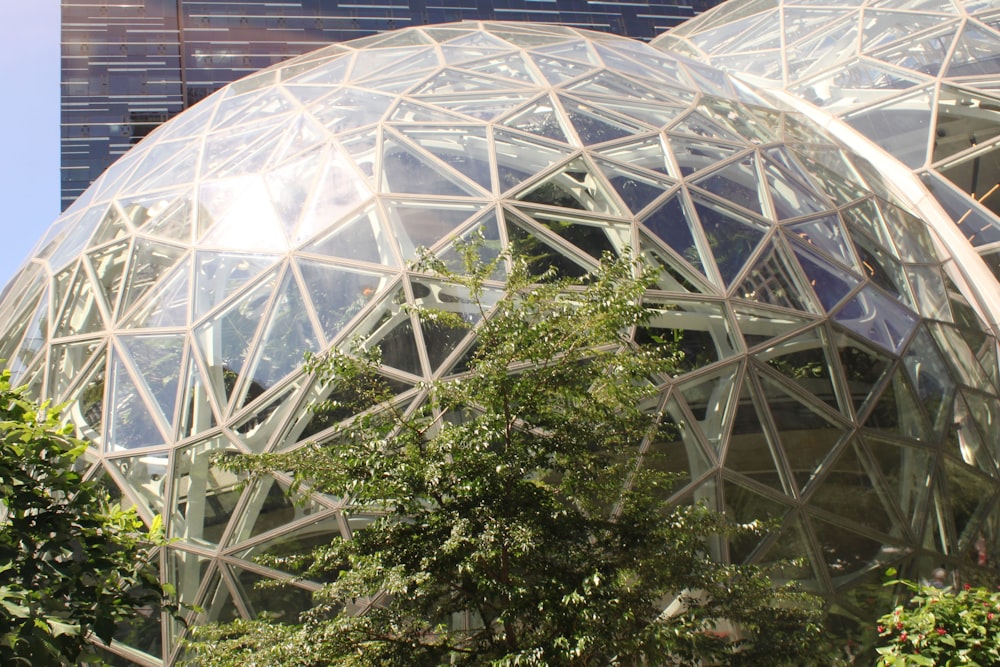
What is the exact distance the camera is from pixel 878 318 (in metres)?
12.2

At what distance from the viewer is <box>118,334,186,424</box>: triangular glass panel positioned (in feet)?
35.9

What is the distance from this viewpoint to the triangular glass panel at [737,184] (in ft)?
42.0

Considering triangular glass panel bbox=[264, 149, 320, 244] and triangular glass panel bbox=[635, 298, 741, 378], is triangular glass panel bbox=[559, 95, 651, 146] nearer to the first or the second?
triangular glass panel bbox=[635, 298, 741, 378]

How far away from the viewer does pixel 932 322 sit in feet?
42.7

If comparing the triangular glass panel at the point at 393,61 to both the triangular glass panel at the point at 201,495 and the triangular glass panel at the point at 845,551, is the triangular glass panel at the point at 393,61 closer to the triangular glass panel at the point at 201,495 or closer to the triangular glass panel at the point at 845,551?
the triangular glass panel at the point at 201,495

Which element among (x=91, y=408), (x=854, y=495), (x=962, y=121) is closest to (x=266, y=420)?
(x=91, y=408)

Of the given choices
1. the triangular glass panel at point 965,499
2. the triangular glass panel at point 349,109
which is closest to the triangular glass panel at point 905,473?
the triangular glass panel at point 965,499

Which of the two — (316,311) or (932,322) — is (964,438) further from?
(316,311)

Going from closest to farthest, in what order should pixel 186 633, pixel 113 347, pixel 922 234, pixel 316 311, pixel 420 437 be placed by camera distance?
pixel 420 437 → pixel 186 633 → pixel 316 311 → pixel 113 347 → pixel 922 234

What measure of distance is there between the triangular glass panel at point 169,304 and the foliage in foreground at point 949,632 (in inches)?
370

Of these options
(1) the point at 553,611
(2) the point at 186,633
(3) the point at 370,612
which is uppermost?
(1) the point at 553,611

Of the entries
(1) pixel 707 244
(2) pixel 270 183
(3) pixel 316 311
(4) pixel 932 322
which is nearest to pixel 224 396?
(3) pixel 316 311

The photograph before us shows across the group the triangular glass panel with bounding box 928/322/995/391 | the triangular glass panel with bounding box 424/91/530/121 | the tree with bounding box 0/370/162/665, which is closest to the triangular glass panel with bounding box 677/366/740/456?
the triangular glass panel with bounding box 928/322/995/391

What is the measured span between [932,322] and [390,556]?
32.5ft
